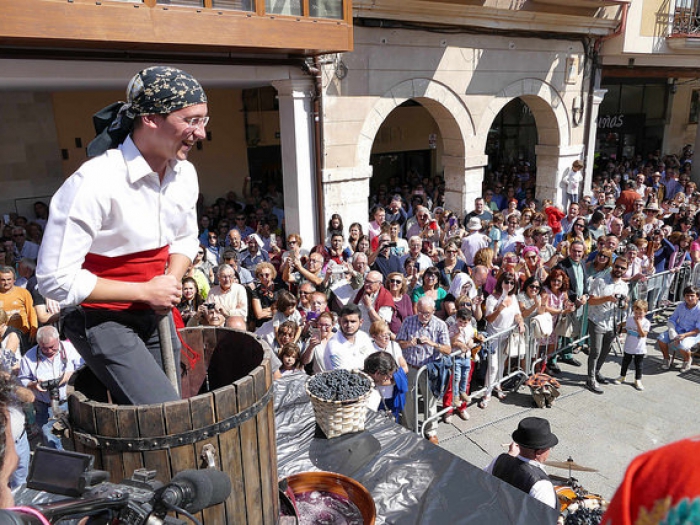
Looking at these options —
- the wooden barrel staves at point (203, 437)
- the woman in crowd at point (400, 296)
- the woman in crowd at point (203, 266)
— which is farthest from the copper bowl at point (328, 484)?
the woman in crowd at point (203, 266)

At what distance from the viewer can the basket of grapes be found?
341 centimetres

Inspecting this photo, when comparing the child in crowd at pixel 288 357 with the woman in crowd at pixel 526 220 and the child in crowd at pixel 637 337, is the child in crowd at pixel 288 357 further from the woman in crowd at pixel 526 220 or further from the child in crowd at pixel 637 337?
the woman in crowd at pixel 526 220

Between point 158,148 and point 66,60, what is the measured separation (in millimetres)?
6496

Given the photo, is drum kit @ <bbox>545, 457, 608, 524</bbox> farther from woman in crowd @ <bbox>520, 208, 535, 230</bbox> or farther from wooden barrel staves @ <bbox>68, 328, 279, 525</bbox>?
woman in crowd @ <bbox>520, 208, 535, 230</bbox>

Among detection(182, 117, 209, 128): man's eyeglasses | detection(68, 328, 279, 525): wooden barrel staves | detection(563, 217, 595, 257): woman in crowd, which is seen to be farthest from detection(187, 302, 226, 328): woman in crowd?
detection(563, 217, 595, 257): woman in crowd

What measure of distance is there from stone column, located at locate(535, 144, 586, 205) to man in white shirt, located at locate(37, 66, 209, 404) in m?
13.5

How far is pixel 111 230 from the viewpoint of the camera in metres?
→ 2.05

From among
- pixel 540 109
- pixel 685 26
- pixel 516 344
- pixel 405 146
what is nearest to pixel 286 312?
pixel 516 344

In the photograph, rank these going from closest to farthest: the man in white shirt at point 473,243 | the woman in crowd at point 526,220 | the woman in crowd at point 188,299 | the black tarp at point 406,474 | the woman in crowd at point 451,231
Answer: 1. the black tarp at point 406,474
2. the woman in crowd at point 188,299
3. the man in white shirt at point 473,243
4. the woman in crowd at point 451,231
5. the woman in crowd at point 526,220

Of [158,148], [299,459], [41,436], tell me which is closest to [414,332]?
[299,459]

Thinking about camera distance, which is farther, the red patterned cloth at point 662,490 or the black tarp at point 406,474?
the black tarp at point 406,474

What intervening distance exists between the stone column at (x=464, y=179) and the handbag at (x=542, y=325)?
17.8 feet

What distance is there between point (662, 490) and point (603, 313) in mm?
7482

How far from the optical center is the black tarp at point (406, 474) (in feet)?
9.49
